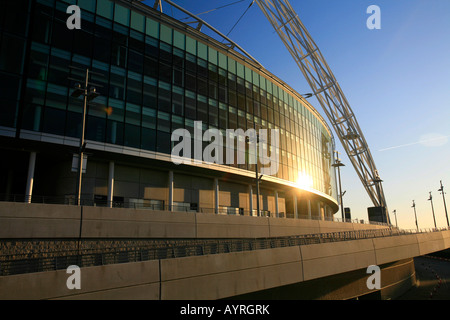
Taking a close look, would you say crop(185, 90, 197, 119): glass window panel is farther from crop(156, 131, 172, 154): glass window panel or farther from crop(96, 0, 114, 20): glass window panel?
crop(96, 0, 114, 20): glass window panel

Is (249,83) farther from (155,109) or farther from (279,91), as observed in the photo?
(155,109)

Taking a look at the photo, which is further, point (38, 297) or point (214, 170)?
point (214, 170)

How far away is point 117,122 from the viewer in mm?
27438

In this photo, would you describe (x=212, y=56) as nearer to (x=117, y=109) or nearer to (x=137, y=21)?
(x=137, y=21)

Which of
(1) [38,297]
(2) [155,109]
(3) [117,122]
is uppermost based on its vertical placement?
(2) [155,109]

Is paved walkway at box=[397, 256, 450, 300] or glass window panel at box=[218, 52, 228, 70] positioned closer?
paved walkway at box=[397, 256, 450, 300]

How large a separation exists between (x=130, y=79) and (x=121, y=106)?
2.69 m

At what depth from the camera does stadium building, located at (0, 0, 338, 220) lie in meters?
23.8

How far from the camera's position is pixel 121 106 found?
2792 centimetres

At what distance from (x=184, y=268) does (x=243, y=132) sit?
986 inches

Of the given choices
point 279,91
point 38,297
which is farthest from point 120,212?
point 279,91

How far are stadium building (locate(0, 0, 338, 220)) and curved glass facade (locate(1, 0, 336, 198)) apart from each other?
85 mm

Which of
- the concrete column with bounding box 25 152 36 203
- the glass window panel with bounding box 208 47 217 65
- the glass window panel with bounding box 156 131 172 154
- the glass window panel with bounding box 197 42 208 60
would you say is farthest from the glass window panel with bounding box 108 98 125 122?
the glass window panel with bounding box 208 47 217 65

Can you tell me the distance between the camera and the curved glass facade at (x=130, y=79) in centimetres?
2438
